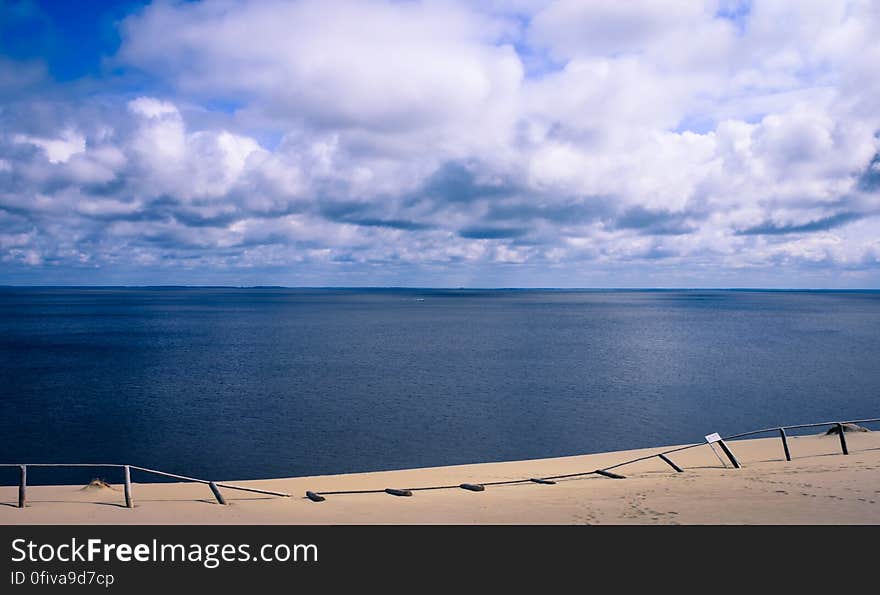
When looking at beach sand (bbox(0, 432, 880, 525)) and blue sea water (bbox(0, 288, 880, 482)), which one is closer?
beach sand (bbox(0, 432, 880, 525))

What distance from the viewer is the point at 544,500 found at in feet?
62.6

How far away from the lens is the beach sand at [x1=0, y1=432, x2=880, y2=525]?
16.4 metres

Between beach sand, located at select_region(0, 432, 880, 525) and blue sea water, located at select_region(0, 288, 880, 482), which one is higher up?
blue sea water, located at select_region(0, 288, 880, 482)

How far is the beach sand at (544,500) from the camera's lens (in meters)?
16.4

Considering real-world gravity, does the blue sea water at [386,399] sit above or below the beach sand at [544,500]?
above

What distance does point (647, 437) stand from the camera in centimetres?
3688

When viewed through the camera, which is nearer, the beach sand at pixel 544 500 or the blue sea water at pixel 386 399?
the beach sand at pixel 544 500

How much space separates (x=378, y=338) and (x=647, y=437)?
7537 centimetres

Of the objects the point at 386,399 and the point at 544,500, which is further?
the point at 386,399

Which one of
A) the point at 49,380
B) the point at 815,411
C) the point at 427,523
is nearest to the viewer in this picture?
the point at 427,523

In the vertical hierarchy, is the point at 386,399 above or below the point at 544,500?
above
